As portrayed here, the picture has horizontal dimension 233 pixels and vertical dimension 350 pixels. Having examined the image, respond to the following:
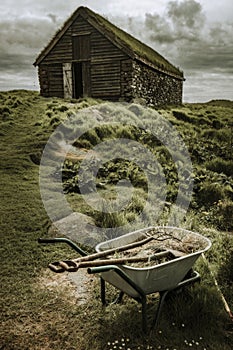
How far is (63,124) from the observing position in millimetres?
10047

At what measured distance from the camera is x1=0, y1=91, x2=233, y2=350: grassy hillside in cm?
305

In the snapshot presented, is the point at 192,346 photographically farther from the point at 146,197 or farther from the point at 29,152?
the point at 29,152

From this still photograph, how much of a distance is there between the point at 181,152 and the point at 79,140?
118 inches

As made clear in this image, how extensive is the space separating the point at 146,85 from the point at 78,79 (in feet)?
12.6

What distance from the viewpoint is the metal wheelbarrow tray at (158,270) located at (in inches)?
113

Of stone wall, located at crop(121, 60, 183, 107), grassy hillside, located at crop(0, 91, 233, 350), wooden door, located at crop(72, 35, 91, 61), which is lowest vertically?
grassy hillside, located at crop(0, 91, 233, 350)

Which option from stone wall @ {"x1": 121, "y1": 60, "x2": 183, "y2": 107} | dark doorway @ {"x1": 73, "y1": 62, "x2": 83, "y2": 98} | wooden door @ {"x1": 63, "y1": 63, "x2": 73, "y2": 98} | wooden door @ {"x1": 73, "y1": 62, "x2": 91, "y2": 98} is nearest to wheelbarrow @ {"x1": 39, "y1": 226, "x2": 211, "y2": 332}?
stone wall @ {"x1": 121, "y1": 60, "x2": 183, "y2": 107}

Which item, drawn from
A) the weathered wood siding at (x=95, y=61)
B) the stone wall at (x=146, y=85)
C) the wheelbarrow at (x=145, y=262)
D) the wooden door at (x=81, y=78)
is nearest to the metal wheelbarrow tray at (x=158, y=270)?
the wheelbarrow at (x=145, y=262)

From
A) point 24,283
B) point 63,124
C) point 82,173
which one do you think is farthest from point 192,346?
point 63,124

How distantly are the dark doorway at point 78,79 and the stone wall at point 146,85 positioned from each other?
117 inches

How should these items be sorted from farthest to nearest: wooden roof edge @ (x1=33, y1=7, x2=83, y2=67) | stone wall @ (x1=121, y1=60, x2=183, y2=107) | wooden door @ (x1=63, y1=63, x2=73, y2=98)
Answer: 1. wooden door @ (x1=63, y1=63, x2=73, y2=98)
2. wooden roof edge @ (x1=33, y1=7, x2=83, y2=67)
3. stone wall @ (x1=121, y1=60, x2=183, y2=107)

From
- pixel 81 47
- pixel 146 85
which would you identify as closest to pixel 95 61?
pixel 81 47

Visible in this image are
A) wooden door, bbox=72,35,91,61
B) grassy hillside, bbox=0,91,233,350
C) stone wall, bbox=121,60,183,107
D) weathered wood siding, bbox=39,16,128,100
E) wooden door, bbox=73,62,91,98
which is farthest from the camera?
wooden door, bbox=73,62,91,98

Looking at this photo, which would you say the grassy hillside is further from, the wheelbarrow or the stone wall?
the stone wall
